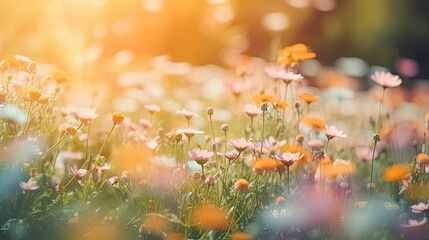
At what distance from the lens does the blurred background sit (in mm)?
3641

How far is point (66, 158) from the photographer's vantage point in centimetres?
186

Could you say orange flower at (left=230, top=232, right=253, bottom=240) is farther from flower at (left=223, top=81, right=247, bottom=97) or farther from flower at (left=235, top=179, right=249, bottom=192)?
flower at (left=223, top=81, right=247, bottom=97)

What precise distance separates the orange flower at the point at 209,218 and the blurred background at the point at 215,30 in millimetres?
2059

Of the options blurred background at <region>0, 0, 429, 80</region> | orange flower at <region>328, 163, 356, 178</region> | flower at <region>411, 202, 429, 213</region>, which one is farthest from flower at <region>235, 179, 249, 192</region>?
blurred background at <region>0, 0, 429, 80</region>

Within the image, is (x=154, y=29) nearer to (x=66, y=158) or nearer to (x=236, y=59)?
(x=236, y=59)

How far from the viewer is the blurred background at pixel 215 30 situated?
3.64 meters

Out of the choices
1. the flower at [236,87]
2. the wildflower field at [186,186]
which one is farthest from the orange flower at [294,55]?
the flower at [236,87]

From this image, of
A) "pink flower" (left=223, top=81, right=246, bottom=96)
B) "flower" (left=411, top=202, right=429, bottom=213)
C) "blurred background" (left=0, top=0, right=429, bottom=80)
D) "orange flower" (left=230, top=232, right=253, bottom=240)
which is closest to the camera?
"orange flower" (left=230, top=232, right=253, bottom=240)

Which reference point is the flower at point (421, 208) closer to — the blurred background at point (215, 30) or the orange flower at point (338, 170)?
the orange flower at point (338, 170)

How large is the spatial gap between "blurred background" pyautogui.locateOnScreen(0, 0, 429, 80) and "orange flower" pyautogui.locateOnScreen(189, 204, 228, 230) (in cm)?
206

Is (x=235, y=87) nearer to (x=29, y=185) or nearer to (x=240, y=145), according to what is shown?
(x=240, y=145)

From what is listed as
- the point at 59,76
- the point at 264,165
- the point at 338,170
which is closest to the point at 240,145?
the point at 264,165

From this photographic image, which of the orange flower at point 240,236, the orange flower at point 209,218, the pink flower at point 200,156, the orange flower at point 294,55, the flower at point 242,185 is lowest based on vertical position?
the orange flower at point 240,236

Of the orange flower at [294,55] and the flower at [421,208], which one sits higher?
the orange flower at [294,55]
